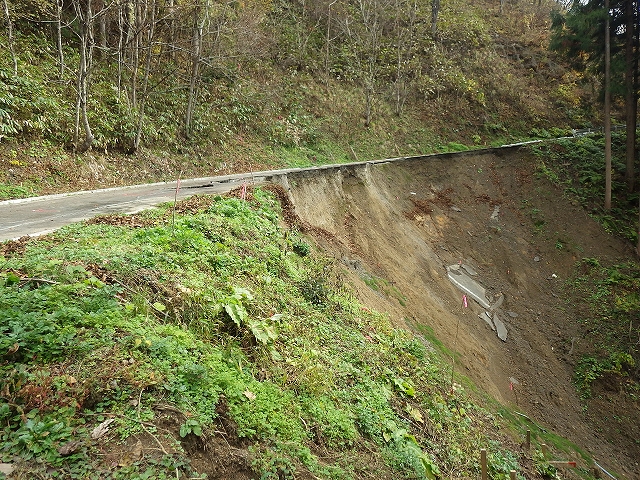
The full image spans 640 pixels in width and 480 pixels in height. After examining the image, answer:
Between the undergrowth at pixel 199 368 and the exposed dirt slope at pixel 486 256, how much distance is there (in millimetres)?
4196

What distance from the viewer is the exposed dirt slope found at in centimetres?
1352

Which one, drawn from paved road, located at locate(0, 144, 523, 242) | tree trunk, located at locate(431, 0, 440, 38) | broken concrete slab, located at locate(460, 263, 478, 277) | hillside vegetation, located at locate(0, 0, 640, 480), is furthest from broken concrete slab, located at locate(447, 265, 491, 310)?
tree trunk, located at locate(431, 0, 440, 38)

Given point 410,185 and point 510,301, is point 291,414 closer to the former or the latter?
point 510,301

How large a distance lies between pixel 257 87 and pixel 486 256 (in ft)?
60.8

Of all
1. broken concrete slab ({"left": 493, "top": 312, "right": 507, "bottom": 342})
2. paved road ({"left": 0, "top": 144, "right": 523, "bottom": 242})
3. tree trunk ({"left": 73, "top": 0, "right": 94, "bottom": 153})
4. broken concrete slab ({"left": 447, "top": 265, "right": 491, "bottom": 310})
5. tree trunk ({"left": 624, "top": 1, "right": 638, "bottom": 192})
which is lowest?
broken concrete slab ({"left": 493, "top": 312, "right": 507, "bottom": 342})

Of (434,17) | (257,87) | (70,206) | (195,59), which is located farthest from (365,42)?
(70,206)

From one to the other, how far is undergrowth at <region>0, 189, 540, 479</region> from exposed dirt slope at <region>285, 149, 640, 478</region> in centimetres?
420

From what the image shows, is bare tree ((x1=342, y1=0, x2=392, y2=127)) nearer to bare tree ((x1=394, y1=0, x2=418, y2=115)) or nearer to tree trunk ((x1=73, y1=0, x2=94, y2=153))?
bare tree ((x1=394, y1=0, x2=418, y2=115))

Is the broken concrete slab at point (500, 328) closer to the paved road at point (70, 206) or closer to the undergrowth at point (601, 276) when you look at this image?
the undergrowth at point (601, 276)

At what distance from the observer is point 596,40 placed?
924 inches

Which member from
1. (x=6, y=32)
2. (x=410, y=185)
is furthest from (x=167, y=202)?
(x=410, y=185)

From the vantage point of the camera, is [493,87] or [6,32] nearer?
Result: [6,32]

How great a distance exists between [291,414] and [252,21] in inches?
1026

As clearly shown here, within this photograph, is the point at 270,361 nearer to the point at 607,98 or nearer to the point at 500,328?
the point at 500,328
